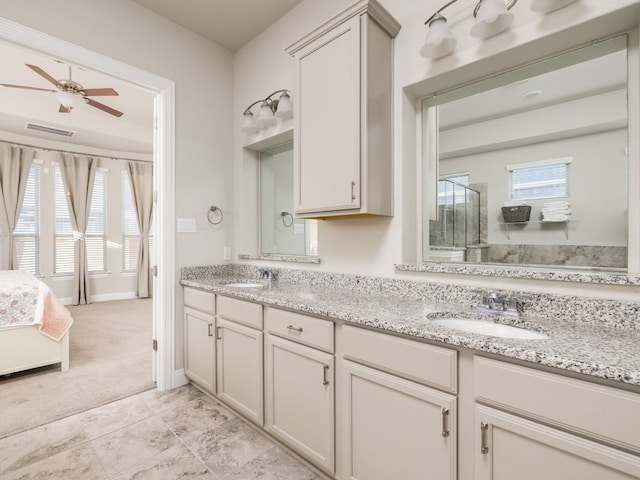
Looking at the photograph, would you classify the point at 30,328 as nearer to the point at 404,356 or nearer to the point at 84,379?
the point at 84,379

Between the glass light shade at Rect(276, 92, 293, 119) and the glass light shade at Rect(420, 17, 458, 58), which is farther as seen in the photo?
the glass light shade at Rect(276, 92, 293, 119)

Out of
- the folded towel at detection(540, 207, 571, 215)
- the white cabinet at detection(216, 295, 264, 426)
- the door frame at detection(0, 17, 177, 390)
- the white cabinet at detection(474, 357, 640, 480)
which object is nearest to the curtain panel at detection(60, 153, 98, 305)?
the door frame at detection(0, 17, 177, 390)

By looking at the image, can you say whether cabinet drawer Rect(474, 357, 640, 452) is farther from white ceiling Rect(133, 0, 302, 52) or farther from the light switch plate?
white ceiling Rect(133, 0, 302, 52)

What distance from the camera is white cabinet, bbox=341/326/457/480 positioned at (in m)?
1.12

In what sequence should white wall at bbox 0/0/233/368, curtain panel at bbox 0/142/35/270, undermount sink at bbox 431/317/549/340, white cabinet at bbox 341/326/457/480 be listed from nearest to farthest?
white cabinet at bbox 341/326/457/480
undermount sink at bbox 431/317/549/340
white wall at bbox 0/0/233/368
curtain panel at bbox 0/142/35/270

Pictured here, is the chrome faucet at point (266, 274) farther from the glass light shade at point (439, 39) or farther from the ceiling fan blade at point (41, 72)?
the ceiling fan blade at point (41, 72)

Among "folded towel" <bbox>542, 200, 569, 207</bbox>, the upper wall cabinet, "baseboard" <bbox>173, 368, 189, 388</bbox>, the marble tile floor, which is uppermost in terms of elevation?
the upper wall cabinet

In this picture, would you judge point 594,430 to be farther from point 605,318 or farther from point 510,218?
point 510,218

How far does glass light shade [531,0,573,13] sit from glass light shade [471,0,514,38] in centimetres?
8

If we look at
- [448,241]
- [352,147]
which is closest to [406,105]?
[352,147]

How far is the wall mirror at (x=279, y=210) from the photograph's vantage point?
2.68 metres

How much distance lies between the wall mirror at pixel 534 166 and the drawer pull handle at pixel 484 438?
0.89 m

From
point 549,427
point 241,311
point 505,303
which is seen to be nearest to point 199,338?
point 241,311

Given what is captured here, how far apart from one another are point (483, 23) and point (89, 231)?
6392 millimetres
